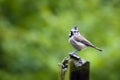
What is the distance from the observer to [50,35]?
5.05 m

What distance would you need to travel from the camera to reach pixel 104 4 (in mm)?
5410

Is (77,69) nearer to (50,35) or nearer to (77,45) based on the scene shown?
(77,45)

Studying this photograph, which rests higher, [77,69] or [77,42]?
[77,42]

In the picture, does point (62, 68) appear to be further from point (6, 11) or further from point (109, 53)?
point (6, 11)

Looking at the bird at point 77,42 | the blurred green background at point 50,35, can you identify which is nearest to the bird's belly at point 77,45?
the bird at point 77,42

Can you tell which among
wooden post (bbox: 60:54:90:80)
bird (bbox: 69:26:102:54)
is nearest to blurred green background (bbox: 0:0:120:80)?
bird (bbox: 69:26:102:54)

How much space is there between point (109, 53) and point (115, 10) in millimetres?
411

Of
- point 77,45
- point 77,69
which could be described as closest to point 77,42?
point 77,45

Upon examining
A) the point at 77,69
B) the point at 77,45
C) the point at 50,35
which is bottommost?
the point at 77,69

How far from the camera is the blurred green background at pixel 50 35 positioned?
196 inches

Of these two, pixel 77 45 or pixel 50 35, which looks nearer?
pixel 77 45

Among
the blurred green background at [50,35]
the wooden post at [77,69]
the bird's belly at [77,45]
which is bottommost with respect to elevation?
the wooden post at [77,69]

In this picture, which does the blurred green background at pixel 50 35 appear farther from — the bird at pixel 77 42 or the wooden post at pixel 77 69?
the wooden post at pixel 77 69

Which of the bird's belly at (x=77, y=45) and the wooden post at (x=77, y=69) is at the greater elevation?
the bird's belly at (x=77, y=45)
